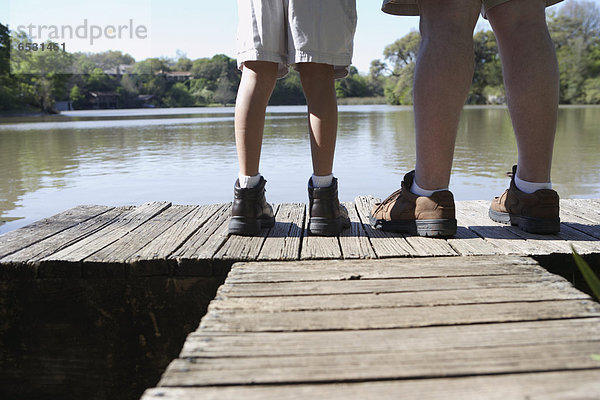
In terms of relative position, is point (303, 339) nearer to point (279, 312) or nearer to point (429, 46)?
point (279, 312)

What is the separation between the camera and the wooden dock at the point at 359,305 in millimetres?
763

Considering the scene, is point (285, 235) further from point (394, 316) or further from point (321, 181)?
point (394, 316)

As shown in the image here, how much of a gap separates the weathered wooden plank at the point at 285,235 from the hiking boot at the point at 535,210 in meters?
0.73

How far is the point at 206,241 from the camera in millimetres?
1652

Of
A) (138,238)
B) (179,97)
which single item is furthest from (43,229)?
(179,97)

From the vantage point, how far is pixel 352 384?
0.76 meters

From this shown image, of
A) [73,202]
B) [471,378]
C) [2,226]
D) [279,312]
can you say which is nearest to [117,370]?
[279,312]

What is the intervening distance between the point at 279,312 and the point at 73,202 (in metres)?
3.62

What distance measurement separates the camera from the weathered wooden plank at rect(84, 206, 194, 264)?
4.84 ft

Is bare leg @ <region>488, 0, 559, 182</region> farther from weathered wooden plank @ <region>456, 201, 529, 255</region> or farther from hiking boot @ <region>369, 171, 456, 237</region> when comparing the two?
hiking boot @ <region>369, 171, 456, 237</region>

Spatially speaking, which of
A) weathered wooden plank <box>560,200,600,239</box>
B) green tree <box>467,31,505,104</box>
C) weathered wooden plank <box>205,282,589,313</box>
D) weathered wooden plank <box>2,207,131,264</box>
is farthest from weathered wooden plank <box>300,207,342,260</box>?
green tree <box>467,31,505,104</box>

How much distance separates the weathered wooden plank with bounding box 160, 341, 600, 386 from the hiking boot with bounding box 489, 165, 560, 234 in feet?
3.06

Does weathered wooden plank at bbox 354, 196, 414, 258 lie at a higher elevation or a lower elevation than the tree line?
lower

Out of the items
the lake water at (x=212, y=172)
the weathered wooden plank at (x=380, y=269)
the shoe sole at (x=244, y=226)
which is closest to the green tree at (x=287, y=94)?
the lake water at (x=212, y=172)
